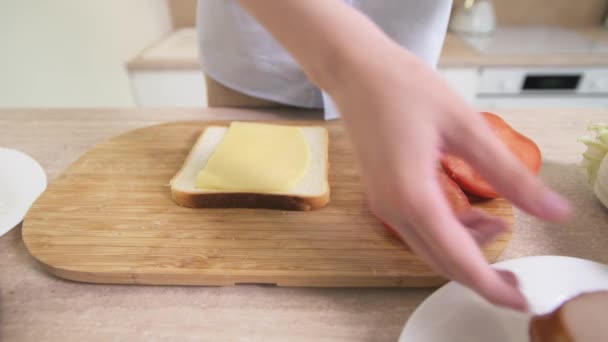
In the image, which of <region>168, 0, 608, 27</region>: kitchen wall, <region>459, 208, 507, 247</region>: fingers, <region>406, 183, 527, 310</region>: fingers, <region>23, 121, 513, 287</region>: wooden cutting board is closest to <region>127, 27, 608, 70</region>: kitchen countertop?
<region>168, 0, 608, 27</region>: kitchen wall

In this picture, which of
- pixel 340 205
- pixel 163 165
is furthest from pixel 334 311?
pixel 163 165

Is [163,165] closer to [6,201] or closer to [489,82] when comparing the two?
[6,201]

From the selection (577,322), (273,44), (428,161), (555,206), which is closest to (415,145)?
(428,161)

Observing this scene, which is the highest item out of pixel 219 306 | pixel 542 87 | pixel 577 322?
pixel 577 322

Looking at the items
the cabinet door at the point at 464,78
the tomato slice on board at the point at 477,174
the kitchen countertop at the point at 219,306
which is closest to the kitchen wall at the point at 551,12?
the cabinet door at the point at 464,78

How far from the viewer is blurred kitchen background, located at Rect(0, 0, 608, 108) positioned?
1.39m

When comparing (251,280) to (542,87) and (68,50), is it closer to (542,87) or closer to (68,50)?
(68,50)

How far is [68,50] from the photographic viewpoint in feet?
5.00

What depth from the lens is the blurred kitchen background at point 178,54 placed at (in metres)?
1.39

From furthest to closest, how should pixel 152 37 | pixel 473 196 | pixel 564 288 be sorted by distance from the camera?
pixel 152 37 < pixel 473 196 < pixel 564 288

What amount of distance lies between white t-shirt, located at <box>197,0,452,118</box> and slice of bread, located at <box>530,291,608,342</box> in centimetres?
70

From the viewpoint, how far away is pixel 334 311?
0.56 metres

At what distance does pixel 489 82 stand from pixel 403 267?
1.64 m

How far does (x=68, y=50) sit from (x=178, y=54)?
499mm
